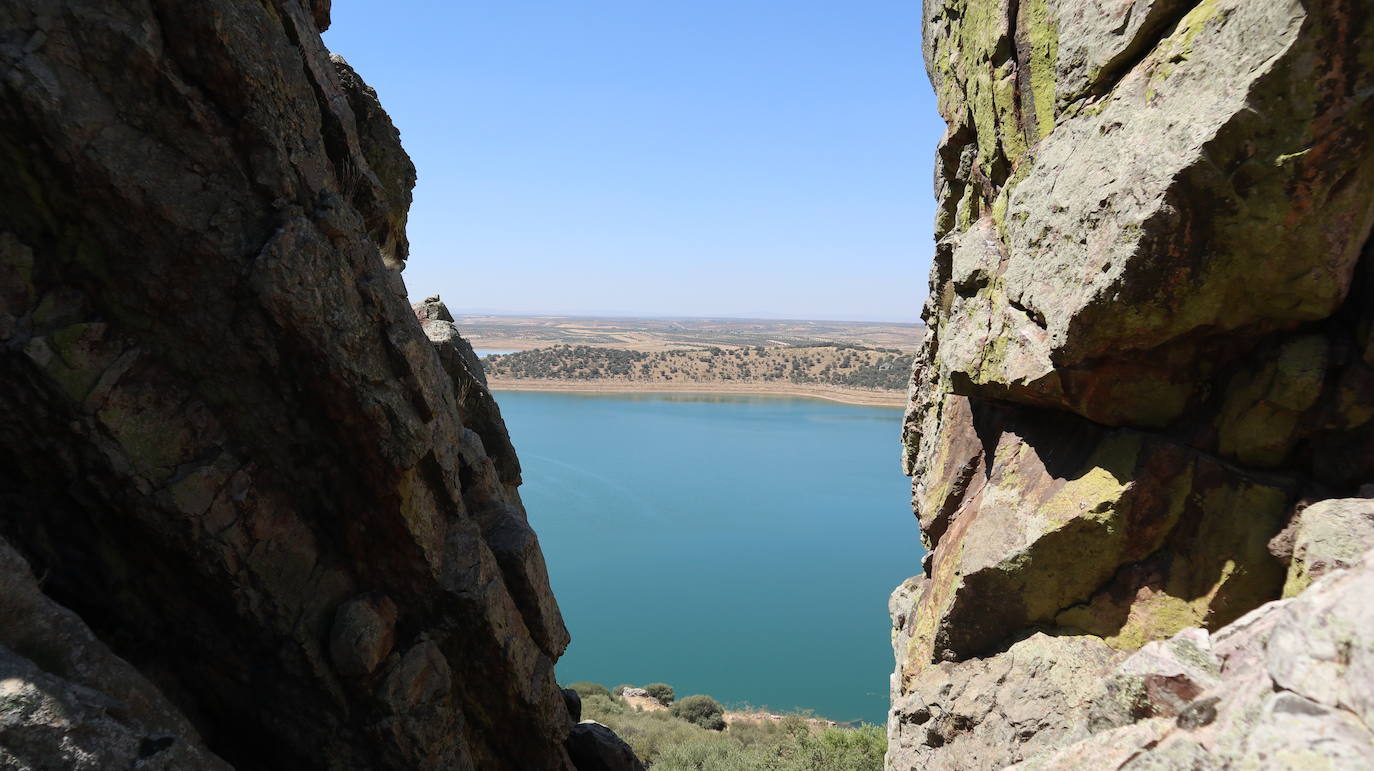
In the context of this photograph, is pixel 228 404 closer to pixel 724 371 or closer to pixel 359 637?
pixel 359 637

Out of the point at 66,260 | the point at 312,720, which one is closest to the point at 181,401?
the point at 66,260

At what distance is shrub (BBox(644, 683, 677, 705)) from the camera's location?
907 inches

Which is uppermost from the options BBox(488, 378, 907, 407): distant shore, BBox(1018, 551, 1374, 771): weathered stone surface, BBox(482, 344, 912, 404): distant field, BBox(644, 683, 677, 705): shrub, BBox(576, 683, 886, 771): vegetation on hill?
BBox(1018, 551, 1374, 771): weathered stone surface

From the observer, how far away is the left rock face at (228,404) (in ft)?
18.8

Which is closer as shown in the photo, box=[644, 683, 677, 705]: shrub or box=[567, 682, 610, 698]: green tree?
box=[567, 682, 610, 698]: green tree

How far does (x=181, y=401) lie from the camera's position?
21.2ft

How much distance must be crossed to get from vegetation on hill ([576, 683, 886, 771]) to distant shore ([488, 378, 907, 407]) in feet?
211

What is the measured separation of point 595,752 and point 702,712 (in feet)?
36.7

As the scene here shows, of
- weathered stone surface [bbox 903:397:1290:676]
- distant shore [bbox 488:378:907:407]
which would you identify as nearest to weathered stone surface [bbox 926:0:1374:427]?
weathered stone surface [bbox 903:397:1290:676]

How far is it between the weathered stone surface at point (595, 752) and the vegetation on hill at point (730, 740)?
4653 mm

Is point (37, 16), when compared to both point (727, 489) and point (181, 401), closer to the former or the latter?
point (181, 401)

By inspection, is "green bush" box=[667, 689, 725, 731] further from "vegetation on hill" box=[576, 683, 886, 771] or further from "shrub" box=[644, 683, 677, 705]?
"shrub" box=[644, 683, 677, 705]

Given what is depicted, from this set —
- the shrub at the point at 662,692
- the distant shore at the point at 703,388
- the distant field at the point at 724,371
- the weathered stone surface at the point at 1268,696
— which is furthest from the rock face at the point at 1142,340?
the distant shore at the point at 703,388

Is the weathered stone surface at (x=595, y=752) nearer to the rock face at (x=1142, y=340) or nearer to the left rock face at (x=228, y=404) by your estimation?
the left rock face at (x=228, y=404)
